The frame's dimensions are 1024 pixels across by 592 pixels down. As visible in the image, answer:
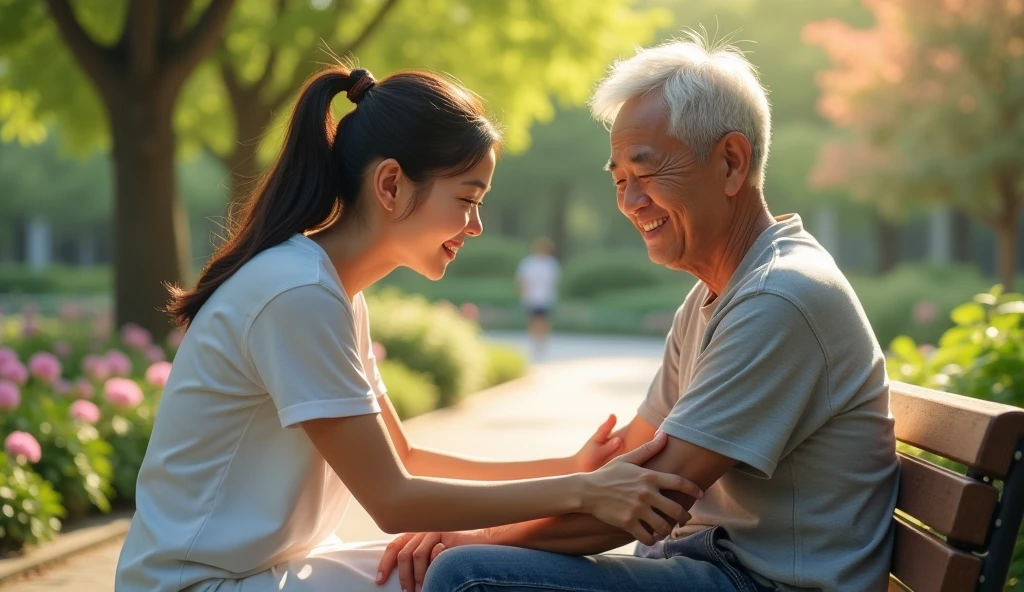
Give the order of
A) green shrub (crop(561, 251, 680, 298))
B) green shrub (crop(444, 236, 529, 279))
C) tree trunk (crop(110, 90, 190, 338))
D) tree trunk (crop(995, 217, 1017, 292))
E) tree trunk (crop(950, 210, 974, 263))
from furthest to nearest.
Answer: green shrub (crop(444, 236, 529, 279)) → tree trunk (crop(950, 210, 974, 263)) → green shrub (crop(561, 251, 680, 298)) → tree trunk (crop(995, 217, 1017, 292)) → tree trunk (crop(110, 90, 190, 338))

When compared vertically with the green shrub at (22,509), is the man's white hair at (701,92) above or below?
above

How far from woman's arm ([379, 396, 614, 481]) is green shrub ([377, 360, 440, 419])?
7.15m

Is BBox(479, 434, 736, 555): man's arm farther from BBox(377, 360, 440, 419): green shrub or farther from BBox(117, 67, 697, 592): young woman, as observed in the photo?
BBox(377, 360, 440, 419): green shrub

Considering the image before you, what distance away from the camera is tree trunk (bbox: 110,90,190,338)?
423 inches

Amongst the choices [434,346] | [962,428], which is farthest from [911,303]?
[962,428]

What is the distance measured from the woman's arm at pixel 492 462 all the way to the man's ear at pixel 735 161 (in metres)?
0.79

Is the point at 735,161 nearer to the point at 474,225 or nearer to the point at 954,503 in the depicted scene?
the point at 474,225

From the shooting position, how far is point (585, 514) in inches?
98.7

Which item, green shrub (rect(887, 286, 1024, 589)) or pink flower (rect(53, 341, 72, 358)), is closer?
green shrub (rect(887, 286, 1024, 589))

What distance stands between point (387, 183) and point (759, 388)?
991 millimetres

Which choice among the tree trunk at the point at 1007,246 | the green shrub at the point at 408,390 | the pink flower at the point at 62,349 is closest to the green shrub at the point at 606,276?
the tree trunk at the point at 1007,246

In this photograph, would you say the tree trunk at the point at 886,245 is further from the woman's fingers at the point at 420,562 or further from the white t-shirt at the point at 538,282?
the woman's fingers at the point at 420,562

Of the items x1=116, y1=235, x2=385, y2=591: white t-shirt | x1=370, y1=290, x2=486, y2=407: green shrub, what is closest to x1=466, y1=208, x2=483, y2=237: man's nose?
x1=116, y1=235, x2=385, y2=591: white t-shirt

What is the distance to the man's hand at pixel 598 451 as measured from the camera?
3.22 meters
